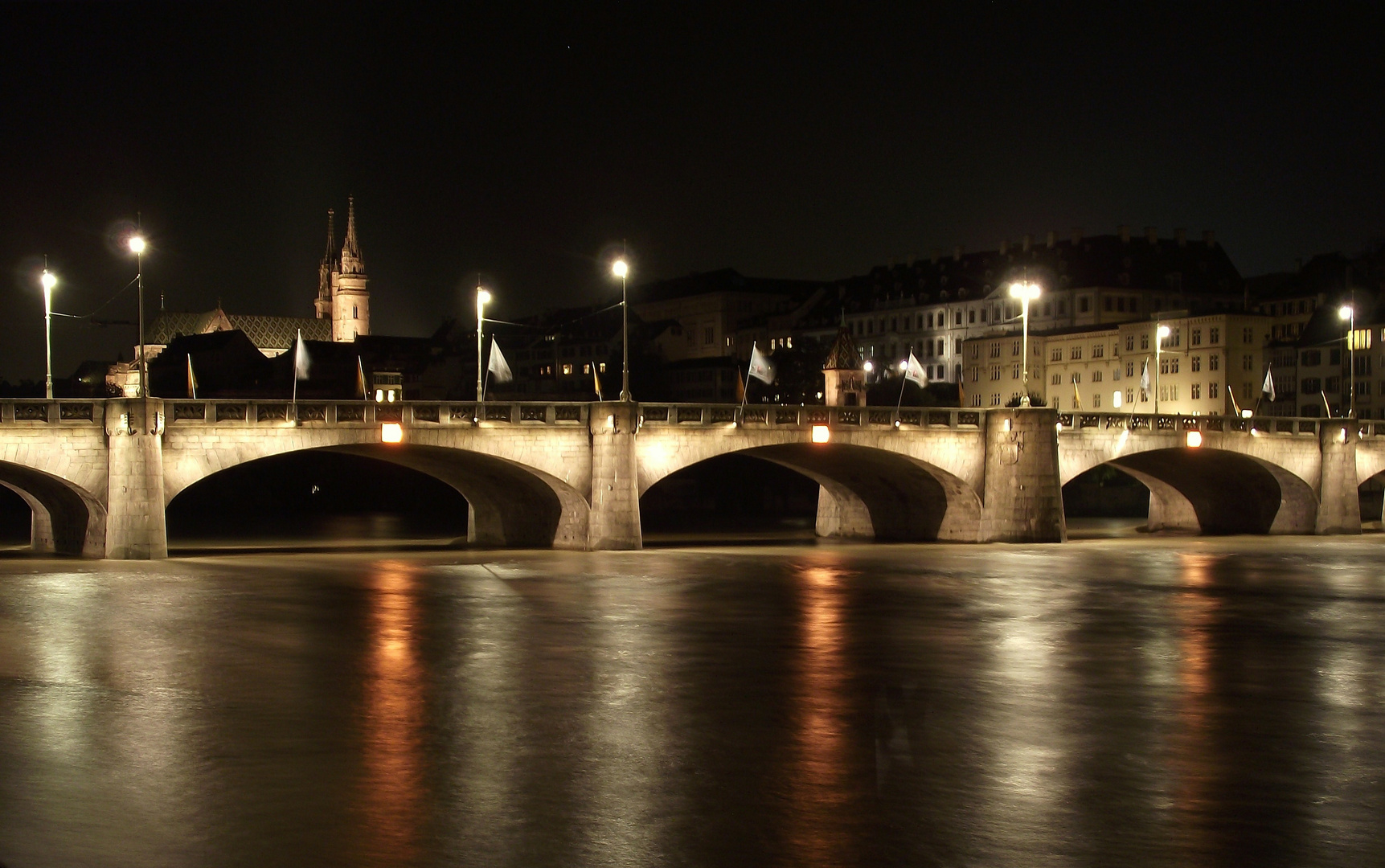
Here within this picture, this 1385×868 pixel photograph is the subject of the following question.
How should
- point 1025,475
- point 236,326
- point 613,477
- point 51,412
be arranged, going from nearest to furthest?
Result: point 51,412, point 613,477, point 1025,475, point 236,326

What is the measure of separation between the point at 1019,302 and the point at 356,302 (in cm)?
7475

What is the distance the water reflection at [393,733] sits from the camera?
1600 centimetres

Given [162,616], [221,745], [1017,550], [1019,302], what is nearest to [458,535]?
[1017,550]

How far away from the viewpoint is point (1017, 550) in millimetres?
56281

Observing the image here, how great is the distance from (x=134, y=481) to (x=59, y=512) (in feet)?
29.6

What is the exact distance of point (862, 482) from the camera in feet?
219

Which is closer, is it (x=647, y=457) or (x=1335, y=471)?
(x=647, y=457)

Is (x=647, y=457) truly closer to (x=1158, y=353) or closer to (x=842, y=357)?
(x=842, y=357)

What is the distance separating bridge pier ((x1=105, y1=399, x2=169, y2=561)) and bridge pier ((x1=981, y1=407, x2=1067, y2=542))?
29746 millimetres

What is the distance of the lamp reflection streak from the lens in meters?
15.6

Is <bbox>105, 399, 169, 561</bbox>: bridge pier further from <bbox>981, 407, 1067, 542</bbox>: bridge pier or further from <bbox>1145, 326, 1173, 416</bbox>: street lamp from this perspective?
<bbox>1145, 326, 1173, 416</bbox>: street lamp

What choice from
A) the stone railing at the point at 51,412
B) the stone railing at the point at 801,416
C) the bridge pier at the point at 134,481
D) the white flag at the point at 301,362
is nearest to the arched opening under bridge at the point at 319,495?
the white flag at the point at 301,362

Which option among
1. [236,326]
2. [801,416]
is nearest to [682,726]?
[801,416]

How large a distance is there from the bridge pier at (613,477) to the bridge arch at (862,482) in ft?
2.67
